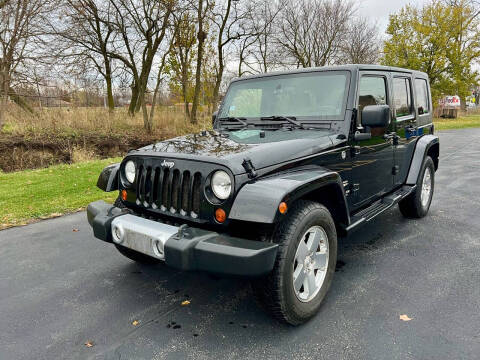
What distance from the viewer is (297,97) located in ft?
11.5

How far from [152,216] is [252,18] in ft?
71.3

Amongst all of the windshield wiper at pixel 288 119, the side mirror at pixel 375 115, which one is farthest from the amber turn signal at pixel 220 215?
the side mirror at pixel 375 115

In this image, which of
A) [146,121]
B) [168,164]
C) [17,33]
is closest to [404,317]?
[168,164]

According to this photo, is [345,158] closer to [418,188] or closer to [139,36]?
[418,188]

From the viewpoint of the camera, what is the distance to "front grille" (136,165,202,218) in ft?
8.34

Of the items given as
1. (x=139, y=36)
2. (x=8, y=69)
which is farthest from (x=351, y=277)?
(x=139, y=36)

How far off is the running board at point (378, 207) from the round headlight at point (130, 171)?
184cm

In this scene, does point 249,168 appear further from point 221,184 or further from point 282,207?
point 282,207

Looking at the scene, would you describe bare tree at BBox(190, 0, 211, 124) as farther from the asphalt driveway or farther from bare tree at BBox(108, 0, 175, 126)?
the asphalt driveway

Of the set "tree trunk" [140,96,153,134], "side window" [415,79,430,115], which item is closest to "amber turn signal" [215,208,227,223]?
"side window" [415,79,430,115]

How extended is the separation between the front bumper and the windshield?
164cm

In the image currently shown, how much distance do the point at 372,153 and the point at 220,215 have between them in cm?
195

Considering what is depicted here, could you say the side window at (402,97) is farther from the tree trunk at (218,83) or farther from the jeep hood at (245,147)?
the tree trunk at (218,83)

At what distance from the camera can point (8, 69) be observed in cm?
1195
